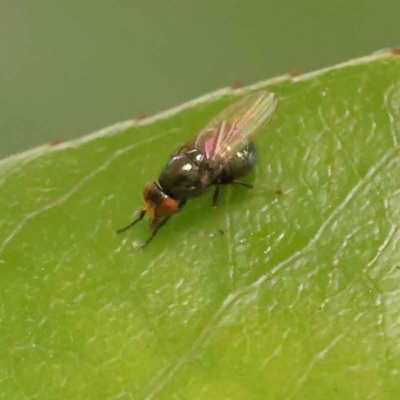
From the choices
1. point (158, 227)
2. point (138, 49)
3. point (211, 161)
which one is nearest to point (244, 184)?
point (211, 161)

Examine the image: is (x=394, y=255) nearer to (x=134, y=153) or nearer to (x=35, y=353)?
(x=134, y=153)

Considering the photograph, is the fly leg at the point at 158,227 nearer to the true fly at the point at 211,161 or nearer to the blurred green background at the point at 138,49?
the true fly at the point at 211,161

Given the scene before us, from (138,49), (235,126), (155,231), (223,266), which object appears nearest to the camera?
(223,266)

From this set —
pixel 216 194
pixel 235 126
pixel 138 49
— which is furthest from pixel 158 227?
pixel 138 49

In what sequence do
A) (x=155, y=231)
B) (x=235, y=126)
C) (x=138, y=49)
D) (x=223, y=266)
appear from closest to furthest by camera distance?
(x=223, y=266) < (x=155, y=231) < (x=235, y=126) < (x=138, y=49)

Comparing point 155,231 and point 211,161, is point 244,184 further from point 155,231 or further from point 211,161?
point 155,231

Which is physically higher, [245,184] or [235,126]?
[235,126]

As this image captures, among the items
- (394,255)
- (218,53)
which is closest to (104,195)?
(394,255)

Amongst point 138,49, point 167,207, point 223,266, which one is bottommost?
point 223,266

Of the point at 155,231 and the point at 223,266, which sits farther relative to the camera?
the point at 155,231

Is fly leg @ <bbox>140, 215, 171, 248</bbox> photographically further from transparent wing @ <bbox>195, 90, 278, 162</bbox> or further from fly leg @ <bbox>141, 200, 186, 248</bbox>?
transparent wing @ <bbox>195, 90, 278, 162</bbox>
